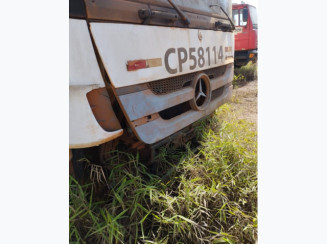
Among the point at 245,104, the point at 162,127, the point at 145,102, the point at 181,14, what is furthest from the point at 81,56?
the point at 245,104

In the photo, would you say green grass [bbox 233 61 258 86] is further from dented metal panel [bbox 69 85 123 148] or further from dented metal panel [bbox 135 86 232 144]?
dented metal panel [bbox 69 85 123 148]

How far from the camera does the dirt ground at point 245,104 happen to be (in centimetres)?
396

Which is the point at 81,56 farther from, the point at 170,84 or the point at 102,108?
the point at 170,84

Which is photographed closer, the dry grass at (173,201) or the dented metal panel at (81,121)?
the dented metal panel at (81,121)

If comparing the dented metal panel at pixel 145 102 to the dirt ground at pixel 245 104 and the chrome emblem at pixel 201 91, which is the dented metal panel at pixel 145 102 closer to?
the chrome emblem at pixel 201 91

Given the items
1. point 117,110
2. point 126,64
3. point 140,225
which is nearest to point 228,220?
point 140,225

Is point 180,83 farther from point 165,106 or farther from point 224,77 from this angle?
point 224,77

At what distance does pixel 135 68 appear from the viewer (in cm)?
160

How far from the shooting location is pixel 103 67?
1.41m

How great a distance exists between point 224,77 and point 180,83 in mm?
1049

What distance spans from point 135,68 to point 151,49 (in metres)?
0.23

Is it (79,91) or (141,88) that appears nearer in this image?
(79,91)

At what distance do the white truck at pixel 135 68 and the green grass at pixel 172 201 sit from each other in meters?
0.24

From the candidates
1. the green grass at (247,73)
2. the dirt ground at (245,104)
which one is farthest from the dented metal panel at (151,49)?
the green grass at (247,73)
